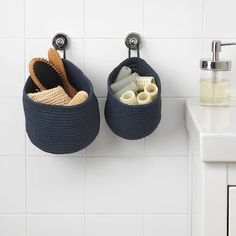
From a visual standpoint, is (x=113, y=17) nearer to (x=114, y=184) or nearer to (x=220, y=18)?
(x=220, y=18)

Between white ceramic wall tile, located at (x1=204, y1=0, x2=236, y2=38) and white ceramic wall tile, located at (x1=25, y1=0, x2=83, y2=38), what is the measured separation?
34cm

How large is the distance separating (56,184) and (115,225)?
201 millimetres

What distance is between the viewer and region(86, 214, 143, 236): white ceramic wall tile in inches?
54.2

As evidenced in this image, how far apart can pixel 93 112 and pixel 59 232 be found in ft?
1.32

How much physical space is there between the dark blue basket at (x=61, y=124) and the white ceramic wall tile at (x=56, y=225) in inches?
11.3

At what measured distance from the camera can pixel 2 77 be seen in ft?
4.38

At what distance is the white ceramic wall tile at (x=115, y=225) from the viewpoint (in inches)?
54.2

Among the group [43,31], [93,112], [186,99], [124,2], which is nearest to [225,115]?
[186,99]

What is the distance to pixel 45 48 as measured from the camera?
1328 millimetres

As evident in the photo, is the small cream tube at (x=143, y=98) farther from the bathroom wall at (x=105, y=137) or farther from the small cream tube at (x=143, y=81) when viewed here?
the bathroom wall at (x=105, y=137)

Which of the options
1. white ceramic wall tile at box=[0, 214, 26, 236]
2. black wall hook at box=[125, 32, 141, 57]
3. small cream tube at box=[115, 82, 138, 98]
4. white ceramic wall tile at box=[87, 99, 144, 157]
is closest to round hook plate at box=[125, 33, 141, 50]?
black wall hook at box=[125, 32, 141, 57]

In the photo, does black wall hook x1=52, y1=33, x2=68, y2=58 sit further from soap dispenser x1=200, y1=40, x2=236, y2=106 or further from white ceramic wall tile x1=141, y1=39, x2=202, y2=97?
soap dispenser x1=200, y1=40, x2=236, y2=106

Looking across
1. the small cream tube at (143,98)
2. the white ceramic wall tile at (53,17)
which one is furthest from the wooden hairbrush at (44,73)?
the small cream tube at (143,98)

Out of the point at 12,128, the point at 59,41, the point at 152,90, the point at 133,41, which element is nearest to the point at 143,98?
the point at 152,90
